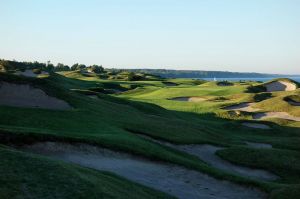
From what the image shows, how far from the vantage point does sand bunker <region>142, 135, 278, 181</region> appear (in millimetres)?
25853

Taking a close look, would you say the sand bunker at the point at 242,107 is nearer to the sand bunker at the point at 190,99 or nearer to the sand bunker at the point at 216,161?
the sand bunker at the point at 190,99

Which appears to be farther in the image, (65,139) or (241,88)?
(241,88)

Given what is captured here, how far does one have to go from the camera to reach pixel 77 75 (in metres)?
126

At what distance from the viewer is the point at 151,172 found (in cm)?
2042

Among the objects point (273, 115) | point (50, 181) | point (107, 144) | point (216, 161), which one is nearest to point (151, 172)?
point (107, 144)

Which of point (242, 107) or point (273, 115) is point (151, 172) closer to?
point (273, 115)

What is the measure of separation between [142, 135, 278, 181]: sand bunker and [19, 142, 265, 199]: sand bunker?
15.5 ft

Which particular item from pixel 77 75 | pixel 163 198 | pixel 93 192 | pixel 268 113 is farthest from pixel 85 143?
pixel 77 75

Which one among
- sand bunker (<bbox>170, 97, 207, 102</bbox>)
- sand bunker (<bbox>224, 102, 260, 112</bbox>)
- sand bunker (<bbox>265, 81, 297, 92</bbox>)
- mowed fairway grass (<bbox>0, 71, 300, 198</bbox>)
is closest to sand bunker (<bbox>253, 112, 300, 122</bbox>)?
sand bunker (<bbox>224, 102, 260, 112</bbox>)

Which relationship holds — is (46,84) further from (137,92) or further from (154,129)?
(137,92)

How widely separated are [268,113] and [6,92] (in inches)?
1442

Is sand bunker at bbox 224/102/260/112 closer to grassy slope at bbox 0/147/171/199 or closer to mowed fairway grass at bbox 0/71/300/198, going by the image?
mowed fairway grass at bbox 0/71/300/198

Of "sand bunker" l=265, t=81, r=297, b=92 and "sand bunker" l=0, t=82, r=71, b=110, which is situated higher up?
"sand bunker" l=0, t=82, r=71, b=110

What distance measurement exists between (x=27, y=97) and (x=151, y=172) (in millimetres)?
14169
